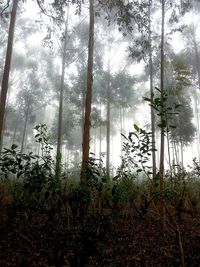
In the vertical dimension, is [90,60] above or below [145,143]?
above

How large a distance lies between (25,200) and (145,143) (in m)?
2.94

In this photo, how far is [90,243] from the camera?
3.50 m

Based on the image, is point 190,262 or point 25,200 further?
point 25,200

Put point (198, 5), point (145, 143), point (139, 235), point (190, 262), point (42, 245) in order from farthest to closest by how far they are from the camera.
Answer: point (198, 5), point (139, 235), point (42, 245), point (145, 143), point (190, 262)

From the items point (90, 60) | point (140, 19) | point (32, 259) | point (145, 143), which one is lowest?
point (32, 259)

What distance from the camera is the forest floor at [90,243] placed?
3500 millimetres

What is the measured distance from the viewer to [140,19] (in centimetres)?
717

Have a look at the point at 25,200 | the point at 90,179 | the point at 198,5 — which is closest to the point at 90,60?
the point at 90,179

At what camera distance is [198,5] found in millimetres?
16953

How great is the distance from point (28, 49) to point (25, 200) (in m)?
19.8

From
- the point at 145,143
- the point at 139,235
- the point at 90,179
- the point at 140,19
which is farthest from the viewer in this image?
the point at 140,19

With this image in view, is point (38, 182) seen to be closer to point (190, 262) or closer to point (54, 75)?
point (190, 262)

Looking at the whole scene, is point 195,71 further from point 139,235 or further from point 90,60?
point 139,235

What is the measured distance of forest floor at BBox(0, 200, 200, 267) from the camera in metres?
3.50
